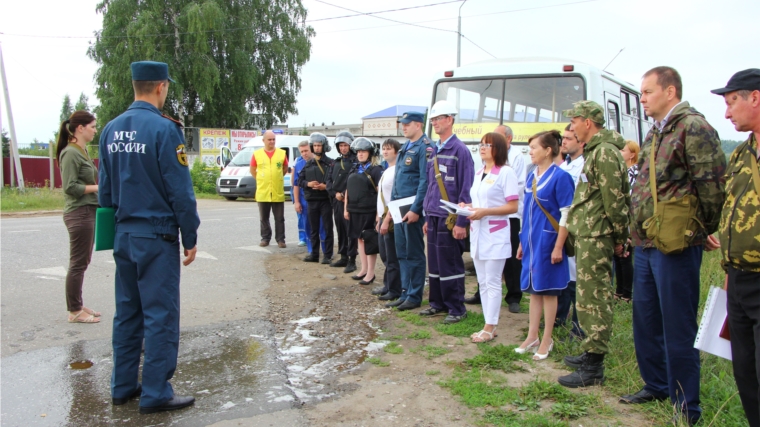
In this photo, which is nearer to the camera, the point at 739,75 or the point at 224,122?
the point at 739,75

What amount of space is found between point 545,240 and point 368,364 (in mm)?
1715

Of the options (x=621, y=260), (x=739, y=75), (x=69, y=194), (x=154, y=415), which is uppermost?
(x=739, y=75)

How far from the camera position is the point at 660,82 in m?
3.41

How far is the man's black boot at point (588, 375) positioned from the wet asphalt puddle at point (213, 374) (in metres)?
1.51

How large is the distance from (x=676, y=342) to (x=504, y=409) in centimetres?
110

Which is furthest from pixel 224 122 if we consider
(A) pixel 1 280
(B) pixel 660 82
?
(B) pixel 660 82

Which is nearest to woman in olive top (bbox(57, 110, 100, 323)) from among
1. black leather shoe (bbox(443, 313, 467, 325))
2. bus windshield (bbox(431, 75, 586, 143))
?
black leather shoe (bbox(443, 313, 467, 325))

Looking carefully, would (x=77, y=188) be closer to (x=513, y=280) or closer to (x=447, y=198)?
(x=447, y=198)

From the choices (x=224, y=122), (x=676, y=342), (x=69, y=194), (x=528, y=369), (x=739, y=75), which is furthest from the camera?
(x=224, y=122)

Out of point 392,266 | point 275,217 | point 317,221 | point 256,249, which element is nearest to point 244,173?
point 275,217

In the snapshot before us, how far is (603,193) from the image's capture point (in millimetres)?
3875

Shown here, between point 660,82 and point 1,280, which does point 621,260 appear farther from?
point 1,280

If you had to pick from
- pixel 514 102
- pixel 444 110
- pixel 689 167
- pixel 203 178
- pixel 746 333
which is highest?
pixel 514 102

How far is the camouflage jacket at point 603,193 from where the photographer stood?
3855 mm
